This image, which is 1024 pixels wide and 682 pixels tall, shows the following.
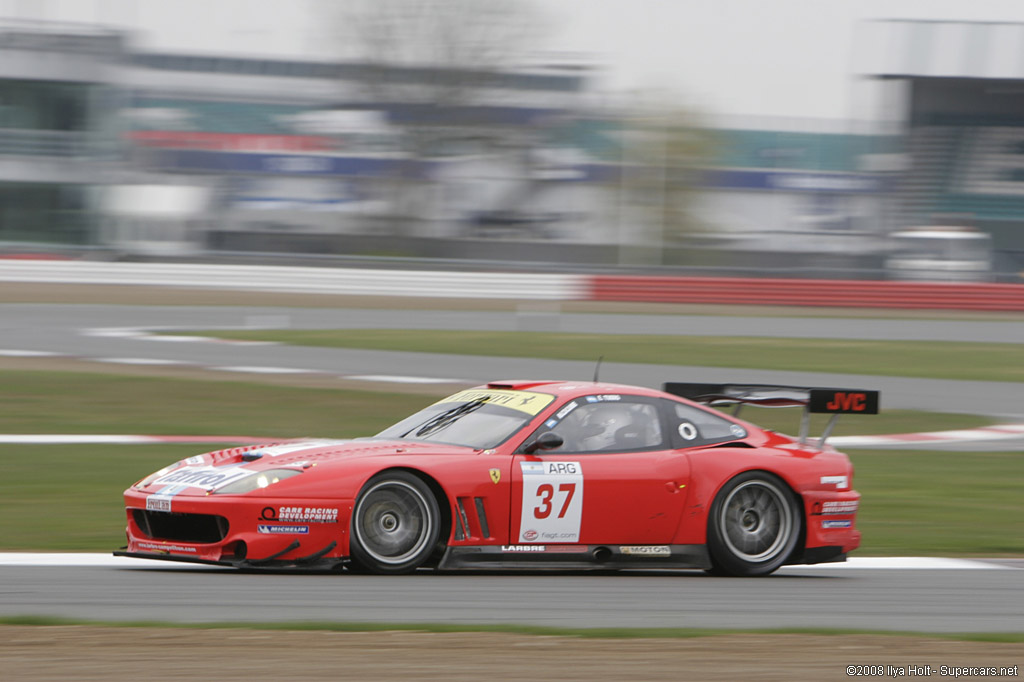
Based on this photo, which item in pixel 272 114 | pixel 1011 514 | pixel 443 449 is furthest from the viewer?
pixel 272 114

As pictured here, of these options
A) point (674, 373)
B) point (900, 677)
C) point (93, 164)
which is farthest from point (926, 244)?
point (900, 677)

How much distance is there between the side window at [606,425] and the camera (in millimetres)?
7215

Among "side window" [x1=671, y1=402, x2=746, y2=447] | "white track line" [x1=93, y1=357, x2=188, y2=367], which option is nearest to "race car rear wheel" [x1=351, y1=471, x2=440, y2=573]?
"side window" [x1=671, y1=402, x2=746, y2=447]

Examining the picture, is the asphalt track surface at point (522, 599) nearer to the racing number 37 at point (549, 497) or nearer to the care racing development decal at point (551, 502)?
the care racing development decal at point (551, 502)

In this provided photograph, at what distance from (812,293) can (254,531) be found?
26.0 meters

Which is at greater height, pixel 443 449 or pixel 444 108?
pixel 444 108

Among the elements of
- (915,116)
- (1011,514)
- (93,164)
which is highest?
(915,116)

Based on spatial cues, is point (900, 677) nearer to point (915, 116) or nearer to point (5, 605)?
point (5, 605)

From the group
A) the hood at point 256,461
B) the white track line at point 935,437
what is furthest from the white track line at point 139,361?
the hood at point 256,461

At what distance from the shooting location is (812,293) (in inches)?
1220

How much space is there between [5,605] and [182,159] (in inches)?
1472

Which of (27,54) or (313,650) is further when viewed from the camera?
(27,54)

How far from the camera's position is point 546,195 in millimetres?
43000

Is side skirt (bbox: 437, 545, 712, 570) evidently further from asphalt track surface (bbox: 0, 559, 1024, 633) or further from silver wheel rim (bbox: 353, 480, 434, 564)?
silver wheel rim (bbox: 353, 480, 434, 564)
